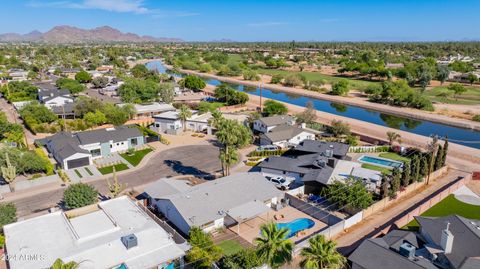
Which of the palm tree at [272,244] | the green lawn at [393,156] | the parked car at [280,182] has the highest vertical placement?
the palm tree at [272,244]

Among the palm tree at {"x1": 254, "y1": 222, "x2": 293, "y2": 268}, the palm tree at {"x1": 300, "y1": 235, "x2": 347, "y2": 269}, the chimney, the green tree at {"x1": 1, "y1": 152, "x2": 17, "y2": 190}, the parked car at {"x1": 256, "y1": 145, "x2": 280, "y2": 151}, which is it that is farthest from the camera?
the parked car at {"x1": 256, "y1": 145, "x2": 280, "y2": 151}

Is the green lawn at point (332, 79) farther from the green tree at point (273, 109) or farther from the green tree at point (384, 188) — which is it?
the green tree at point (384, 188)

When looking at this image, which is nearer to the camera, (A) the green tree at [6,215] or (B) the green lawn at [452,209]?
(A) the green tree at [6,215]

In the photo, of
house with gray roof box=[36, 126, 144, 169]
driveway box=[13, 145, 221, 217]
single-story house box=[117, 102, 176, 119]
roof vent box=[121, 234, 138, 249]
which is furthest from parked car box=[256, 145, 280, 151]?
roof vent box=[121, 234, 138, 249]

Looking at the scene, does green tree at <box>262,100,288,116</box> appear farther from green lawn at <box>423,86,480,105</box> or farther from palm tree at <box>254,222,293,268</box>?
green lawn at <box>423,86,480,105</box>

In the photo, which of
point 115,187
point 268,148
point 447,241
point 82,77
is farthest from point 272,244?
point 82,77

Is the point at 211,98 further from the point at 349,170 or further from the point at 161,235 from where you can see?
the point at 161,235

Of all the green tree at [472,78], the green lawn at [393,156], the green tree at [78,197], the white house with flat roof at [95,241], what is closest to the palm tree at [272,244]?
the white house with flat roof at [95,241]
